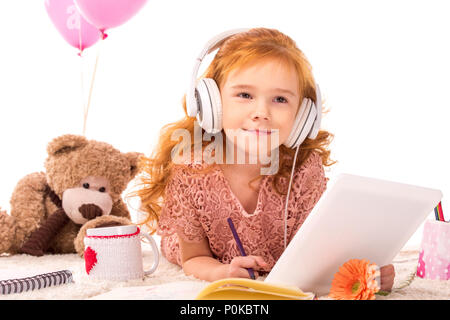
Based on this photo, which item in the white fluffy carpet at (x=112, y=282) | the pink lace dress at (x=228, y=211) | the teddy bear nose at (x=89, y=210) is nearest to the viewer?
the white fluffy carpet at (x=112, y=282)


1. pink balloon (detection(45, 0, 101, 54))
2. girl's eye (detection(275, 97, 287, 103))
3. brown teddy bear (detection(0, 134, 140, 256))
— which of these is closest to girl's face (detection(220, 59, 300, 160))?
girl's eye (detection(275, 97, 287, 103))

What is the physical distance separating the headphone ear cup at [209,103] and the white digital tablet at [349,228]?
0.37 meters

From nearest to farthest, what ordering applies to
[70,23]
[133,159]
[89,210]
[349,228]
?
[349,228], [89,210], [133,159], [70,23]

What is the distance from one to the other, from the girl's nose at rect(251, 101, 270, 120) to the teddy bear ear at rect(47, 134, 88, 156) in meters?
0.68

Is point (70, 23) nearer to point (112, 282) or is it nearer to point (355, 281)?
point (112, 282)

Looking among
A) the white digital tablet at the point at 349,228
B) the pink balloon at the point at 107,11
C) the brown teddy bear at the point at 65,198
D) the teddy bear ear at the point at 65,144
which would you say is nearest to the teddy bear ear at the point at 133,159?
the brown teddy bear at the point at 65,198

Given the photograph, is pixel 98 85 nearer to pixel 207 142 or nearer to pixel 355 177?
pixel 207 142

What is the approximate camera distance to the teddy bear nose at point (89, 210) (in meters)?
1.55

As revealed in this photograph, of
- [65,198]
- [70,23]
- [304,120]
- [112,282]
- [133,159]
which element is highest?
[70,23]

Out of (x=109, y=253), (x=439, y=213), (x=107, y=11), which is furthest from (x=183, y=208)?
(x=107, y=11)

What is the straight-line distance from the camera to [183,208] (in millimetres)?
1283

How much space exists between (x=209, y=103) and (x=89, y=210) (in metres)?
0.61

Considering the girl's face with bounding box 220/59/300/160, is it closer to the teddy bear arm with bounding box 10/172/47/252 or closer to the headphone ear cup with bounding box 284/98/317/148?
the headphone ear cup with bounding box 284/98/317/148

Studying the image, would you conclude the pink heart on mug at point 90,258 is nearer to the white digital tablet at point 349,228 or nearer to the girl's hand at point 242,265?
the girl's hand at point 242,265
